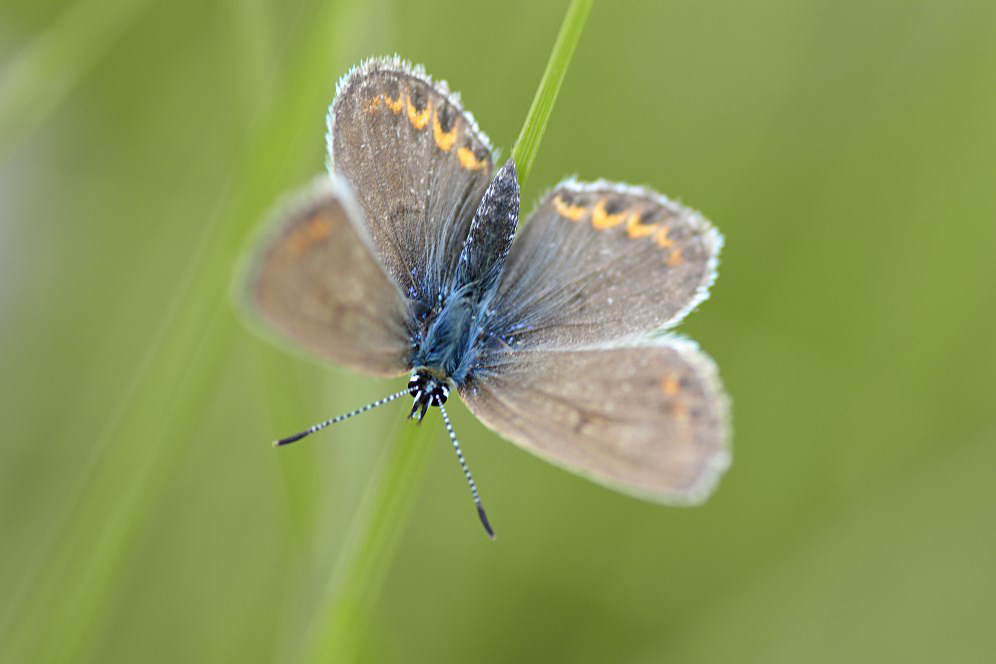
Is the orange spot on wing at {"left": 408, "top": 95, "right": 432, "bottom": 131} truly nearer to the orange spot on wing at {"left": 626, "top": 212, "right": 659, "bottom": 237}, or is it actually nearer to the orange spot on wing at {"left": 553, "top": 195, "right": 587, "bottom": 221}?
the orange spot on wing at {"left": 553, "top": 195, "right": 587, "bottom": 221}

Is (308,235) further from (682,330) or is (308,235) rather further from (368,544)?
(682,330)

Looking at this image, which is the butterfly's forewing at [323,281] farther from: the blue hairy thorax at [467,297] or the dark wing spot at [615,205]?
the dark wing spot at [615,205]

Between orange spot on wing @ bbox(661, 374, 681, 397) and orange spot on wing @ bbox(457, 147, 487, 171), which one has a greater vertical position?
orange spot on wing @ bbox(457, 147, 487, 171)

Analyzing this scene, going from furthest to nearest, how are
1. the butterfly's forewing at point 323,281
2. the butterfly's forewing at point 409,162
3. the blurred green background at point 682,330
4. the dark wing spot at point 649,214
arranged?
the blurred green background at point 682,330, the dark wing spot at point 649,214, the butterfly's forewing at point 409,162, the butterfly's forewing at point 323,281

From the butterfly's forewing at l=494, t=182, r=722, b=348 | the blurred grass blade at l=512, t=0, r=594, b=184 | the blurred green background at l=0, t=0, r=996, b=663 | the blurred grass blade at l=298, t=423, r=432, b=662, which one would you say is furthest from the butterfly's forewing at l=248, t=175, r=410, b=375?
the blurred green background at l=0, t=0, r=996, b=663

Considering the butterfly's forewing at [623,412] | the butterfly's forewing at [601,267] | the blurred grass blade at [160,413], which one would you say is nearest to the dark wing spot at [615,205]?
the butterfly's forewing at [601,267]

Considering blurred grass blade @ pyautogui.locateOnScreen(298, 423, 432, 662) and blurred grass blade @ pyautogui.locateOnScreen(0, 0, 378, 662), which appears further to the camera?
blurred grass blade @ pyautogui.locateOnScreen(0, 0, 378, 662)

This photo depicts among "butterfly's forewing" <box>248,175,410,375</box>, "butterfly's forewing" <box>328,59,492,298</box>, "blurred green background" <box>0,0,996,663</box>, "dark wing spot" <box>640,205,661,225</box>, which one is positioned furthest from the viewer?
"blurred green background" <box>0,0,996,663</box>
